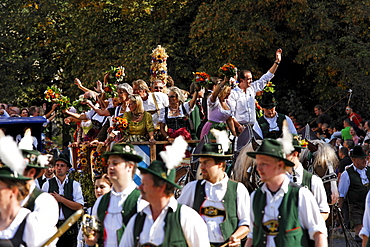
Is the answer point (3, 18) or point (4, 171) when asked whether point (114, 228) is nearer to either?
point (4, 171)

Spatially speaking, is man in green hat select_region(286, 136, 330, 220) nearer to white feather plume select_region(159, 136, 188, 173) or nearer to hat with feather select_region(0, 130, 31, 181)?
white feather plume select_region(159, 136, 188, 173)

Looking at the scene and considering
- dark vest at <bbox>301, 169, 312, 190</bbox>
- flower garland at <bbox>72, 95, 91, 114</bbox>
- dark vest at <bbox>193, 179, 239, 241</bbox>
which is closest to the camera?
dark vest at <bbox>193, 179, 239, 241</bbox>

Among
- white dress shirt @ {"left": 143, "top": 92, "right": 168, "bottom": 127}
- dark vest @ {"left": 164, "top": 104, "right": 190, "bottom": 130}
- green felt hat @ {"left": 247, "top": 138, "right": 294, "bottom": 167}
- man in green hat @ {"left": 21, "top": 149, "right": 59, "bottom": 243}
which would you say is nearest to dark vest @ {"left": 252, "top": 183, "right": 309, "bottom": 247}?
green felt hat @ {"left": 247, "top": 138, "right": 294, "bottom": 167}

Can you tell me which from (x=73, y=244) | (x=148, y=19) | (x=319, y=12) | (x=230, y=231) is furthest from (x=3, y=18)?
(x=230, y=231)

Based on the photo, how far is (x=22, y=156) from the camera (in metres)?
5.89

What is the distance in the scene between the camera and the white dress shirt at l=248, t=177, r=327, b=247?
624 cm

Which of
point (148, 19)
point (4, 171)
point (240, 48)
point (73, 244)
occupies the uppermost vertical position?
point (148, 19)

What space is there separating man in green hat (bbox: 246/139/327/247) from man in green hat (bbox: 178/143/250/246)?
0.88 m

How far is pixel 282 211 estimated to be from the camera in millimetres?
6305

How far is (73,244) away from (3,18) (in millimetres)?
19964

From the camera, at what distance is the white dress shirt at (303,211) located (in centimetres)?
624

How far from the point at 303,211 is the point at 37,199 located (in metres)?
2.09

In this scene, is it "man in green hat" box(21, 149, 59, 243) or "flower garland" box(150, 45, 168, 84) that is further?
"flower garland" box(150, 45, 168, 84)

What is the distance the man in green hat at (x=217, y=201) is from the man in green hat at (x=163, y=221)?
5.18 feet
